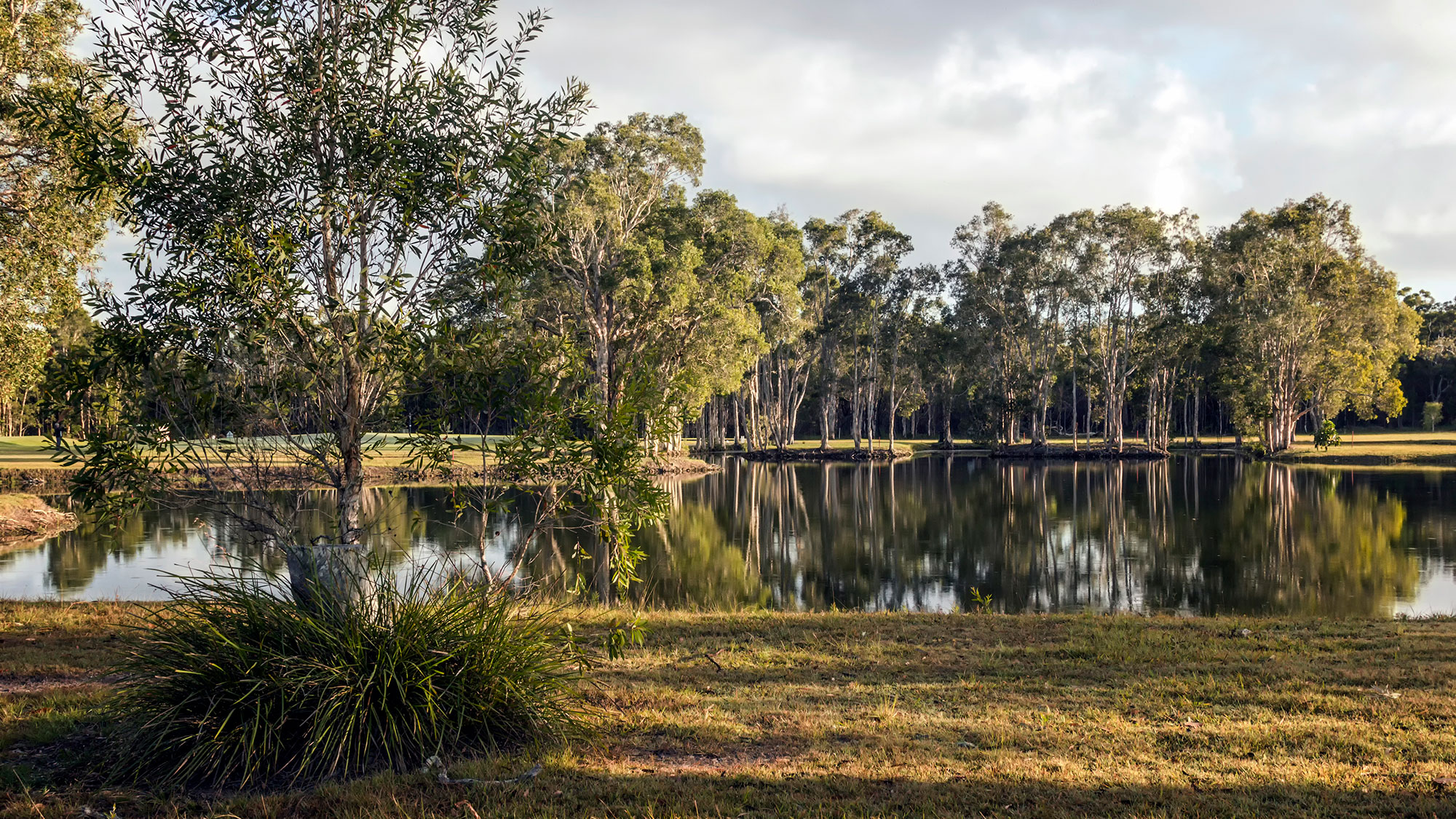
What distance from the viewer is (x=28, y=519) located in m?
27.3

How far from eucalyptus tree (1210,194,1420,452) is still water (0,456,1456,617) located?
64.1 feet

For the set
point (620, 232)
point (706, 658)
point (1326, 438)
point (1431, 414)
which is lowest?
point (706, 658)

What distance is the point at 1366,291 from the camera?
2557 inches

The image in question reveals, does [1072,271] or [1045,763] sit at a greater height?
[1072,271]

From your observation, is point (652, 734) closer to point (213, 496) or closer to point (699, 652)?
point (699, 652)

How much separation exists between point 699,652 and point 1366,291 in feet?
236

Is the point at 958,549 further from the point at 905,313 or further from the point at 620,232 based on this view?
the point at 905,313

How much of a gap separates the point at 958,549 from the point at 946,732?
55.0 feet

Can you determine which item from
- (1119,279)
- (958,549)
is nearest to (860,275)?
(1119,279)

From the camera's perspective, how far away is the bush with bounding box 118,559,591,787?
19.1ft

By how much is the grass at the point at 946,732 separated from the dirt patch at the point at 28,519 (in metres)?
19.2

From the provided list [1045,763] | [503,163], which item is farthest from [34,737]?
[1045,763]

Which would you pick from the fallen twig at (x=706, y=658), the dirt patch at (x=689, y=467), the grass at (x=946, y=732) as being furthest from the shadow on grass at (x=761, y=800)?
the dirt patch at (x=689, y=467)

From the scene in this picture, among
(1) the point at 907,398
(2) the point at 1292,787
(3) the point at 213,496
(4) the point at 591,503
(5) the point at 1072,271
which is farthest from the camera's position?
(1) the point at 907,398
